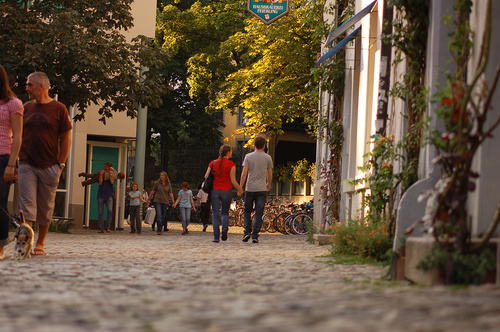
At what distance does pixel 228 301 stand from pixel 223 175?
32.2ft

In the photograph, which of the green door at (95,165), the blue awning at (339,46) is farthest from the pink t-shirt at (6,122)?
the green door at (95,165)

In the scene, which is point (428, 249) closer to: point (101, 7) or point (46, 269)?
point (46, 269)

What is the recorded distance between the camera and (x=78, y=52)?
17.2 metres

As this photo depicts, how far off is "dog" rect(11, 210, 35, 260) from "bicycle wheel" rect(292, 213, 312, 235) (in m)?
17.9

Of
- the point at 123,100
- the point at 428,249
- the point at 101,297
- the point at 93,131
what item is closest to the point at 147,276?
the point at 101,297

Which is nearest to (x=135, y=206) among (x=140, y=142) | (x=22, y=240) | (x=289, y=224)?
(x=140, y=142)

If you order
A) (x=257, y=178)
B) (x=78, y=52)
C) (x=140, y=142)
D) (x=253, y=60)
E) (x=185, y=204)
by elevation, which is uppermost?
(x=253, y=60)

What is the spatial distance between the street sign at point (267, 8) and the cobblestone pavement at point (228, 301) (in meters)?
9.59

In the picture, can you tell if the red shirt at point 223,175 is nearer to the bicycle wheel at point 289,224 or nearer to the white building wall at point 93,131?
the white building wall at point 93,131

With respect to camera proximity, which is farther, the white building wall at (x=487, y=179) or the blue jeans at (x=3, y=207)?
the blue jeans at (x=3, y=207)

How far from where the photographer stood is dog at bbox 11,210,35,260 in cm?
816

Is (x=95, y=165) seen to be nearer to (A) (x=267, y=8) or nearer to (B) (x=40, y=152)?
(A) (x=267, y=8)

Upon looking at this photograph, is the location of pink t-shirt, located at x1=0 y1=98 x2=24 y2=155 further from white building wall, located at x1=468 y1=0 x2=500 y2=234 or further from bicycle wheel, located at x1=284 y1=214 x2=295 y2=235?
bicycle wheel, located at x1=284 y1=214 x2=295 y2=235

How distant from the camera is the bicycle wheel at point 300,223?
85.0ft
